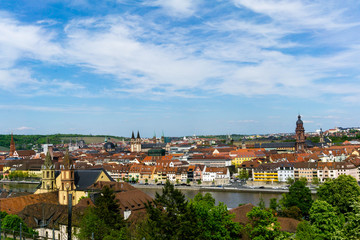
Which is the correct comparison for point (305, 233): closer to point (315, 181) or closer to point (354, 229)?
point (354, 229)

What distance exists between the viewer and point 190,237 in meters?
15.2

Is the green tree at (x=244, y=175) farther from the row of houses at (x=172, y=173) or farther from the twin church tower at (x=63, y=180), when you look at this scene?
the twin church tower at (x=63, y=180)

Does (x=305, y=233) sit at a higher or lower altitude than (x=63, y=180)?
lower

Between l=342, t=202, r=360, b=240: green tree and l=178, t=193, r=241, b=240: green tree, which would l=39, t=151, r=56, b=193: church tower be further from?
l=342, t=202, r=360, b=240: green tree

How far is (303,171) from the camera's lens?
56.2 m

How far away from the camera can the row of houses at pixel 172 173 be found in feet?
200

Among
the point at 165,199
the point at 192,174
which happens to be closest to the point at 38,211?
the point at 165,199

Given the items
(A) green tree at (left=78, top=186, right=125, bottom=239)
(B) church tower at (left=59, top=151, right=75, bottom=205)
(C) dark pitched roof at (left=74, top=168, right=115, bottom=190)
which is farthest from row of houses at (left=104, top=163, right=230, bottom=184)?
(A) green tree at (left=78, top=186, right=125, bottom=239)

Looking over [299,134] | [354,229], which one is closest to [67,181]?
[354,229]

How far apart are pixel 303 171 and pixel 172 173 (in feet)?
69.8

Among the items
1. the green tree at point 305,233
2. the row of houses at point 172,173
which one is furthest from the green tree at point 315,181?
the green tree at point 305,233

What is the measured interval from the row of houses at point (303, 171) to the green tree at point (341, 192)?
26471 mm

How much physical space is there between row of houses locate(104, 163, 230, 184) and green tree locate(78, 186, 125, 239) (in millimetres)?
39866

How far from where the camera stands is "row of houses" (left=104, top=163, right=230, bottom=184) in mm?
60812
